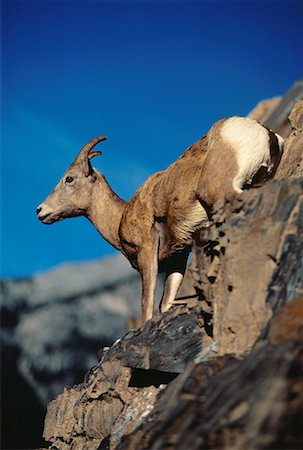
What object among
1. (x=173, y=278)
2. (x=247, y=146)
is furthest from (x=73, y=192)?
(x=247, y=146)

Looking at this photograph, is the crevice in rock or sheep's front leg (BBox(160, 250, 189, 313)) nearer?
the crevice in rock

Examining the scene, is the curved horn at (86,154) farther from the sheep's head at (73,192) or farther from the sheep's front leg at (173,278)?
the sheep's front leg at (173,278)

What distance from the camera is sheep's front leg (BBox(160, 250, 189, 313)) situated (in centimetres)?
1222

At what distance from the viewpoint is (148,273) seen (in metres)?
11.8

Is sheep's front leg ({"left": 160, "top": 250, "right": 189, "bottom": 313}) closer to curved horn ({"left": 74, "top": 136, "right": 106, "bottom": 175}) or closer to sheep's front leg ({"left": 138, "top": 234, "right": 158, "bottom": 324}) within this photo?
sheep's front leg ({"left": 138, "top": 234, "right": 158, "bottom": 324})

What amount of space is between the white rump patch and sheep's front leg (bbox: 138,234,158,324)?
214 centimetres

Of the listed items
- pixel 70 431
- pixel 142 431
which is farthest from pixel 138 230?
pixel 142 431

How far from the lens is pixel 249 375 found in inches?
237

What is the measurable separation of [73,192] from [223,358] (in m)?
7.00

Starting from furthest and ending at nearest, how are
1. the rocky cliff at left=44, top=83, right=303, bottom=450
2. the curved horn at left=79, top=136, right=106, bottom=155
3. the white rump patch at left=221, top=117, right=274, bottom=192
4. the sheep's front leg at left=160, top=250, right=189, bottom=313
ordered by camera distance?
the curved horn at left=79, top=136, right=106, bottom=155
the sheep's front leg at left=160, top=250, right=189, bottom=313
the white rump patch at left=221, top=117, right=274, bottom=192
the rocky cliff at left=44, top=83, right=303, bottom=450

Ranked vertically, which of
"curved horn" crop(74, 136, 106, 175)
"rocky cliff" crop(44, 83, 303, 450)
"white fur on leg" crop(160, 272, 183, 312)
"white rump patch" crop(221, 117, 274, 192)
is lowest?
"rocky cliff" crop(44, 83, 303, 450)

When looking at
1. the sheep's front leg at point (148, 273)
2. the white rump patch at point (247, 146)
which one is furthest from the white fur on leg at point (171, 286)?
the white rump patch at point (247, 146)

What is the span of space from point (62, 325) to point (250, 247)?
28.3 metres

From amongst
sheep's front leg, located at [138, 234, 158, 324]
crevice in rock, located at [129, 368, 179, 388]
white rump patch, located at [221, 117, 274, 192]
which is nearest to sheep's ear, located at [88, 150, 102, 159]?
sheep's front leg, located at [138, 234, 158, 324]
